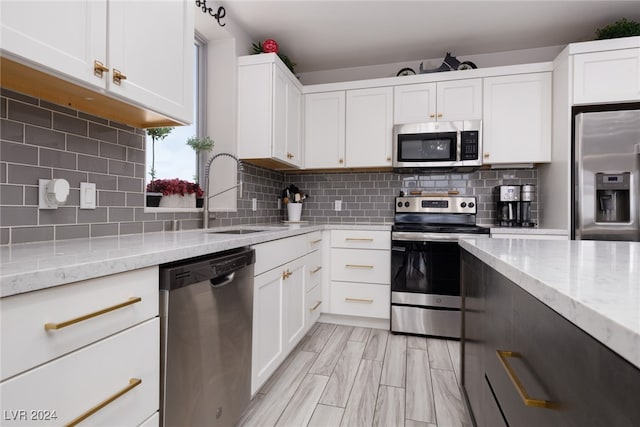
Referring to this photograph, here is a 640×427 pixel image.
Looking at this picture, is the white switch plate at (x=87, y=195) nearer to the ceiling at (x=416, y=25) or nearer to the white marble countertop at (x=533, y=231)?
the ceiling at (x=416, y=25)

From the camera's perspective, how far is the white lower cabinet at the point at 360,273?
9.26 ft

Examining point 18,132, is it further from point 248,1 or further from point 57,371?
point 248,1

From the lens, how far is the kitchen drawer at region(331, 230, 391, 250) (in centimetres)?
283

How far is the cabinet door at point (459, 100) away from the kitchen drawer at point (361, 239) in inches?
47.5

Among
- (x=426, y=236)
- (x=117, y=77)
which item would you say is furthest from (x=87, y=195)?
(x=426, y=236)

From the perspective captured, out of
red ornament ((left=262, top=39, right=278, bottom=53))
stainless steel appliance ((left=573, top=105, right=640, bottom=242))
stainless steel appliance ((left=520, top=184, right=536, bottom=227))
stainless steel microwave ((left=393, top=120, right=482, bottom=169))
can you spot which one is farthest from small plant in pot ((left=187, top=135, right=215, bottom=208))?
stainless steel appliance ((left=573, top=105, right=640, bottom=242))

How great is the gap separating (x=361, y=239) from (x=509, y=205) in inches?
53.0

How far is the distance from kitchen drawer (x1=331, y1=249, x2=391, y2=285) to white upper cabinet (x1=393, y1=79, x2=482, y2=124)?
50.2 inches

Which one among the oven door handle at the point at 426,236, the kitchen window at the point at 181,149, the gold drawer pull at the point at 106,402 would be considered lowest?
the gold drawer pull at the point at 106,402

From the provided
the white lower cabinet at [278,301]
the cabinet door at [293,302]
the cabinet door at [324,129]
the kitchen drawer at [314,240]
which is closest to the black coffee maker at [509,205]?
the cabinet door at [324,129]

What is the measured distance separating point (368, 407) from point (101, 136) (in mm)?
1862

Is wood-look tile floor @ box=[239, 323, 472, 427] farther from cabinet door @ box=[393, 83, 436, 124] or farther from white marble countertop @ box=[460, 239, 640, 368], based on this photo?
cabinet door @ box=[393, 83, 436, 124]

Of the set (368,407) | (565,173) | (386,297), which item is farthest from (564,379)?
(565,173)

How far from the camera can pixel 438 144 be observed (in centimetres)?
292
